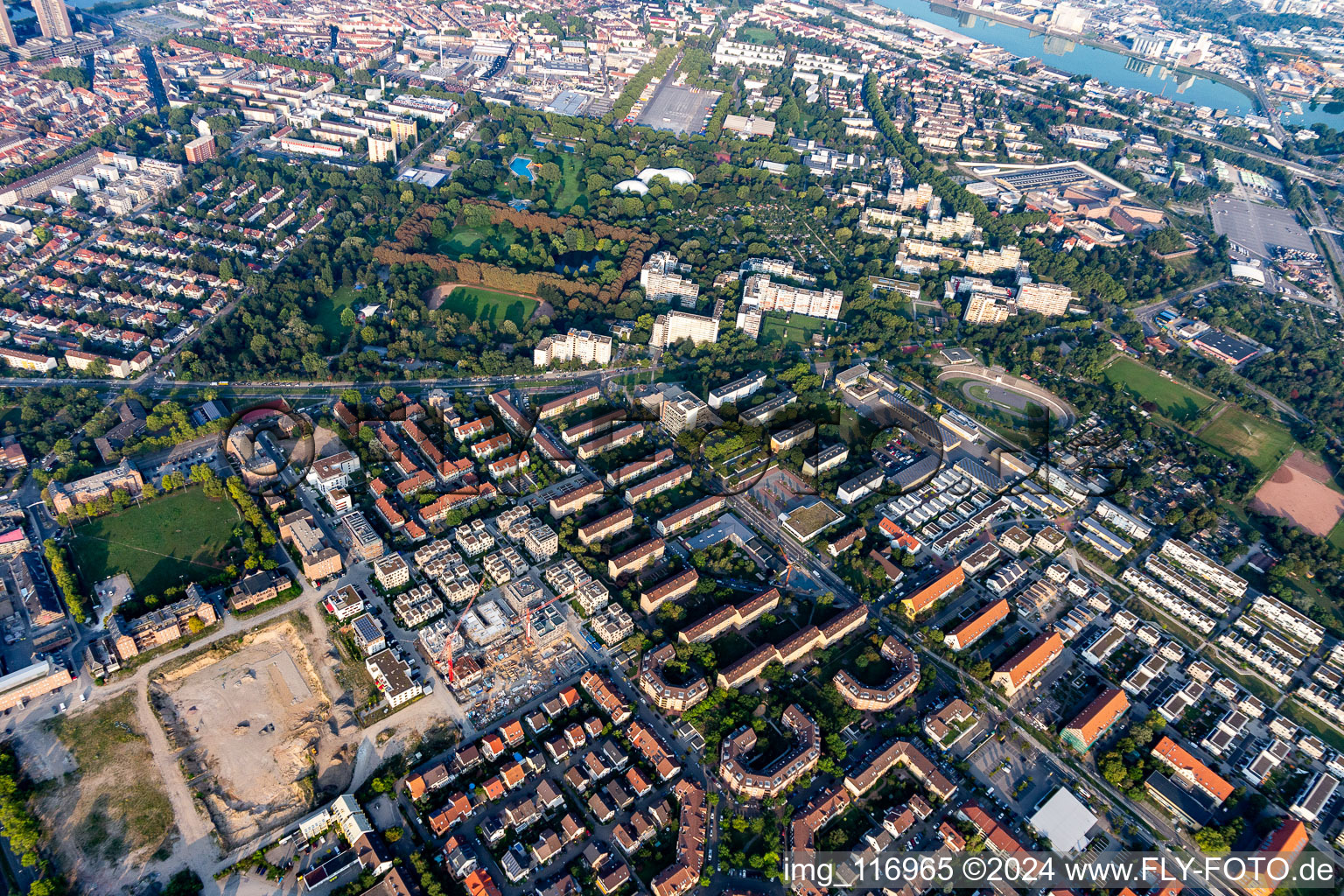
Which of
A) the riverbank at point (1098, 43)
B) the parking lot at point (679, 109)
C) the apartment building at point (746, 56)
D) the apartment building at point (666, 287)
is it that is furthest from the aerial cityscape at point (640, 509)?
the riverbank at point (1098, 43)

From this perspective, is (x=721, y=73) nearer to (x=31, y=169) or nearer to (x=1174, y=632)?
(x=31, y=169)

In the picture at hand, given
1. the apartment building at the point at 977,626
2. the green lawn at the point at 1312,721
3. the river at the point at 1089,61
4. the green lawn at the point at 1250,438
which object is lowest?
the green lawn at the point at 1312,721

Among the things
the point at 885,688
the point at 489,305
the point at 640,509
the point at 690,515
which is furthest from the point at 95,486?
the point at 885,688

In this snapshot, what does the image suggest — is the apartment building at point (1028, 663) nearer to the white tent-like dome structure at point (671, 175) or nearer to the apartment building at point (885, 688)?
the apartment building at point (885, 688)

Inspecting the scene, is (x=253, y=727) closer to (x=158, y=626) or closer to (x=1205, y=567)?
(x=158, y=626)

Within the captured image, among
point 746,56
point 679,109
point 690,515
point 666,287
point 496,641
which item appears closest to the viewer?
point 496,641
